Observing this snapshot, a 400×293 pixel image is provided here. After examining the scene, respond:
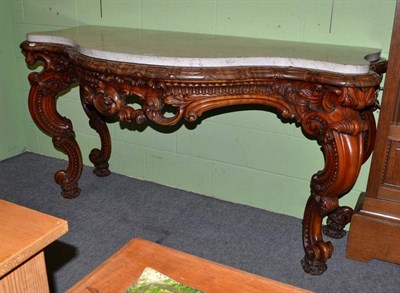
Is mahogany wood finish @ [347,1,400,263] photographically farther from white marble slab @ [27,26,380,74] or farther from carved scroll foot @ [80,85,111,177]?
carved scroll foot @ [80,85,111,177]

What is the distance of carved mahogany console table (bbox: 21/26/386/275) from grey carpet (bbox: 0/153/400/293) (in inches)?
4.8

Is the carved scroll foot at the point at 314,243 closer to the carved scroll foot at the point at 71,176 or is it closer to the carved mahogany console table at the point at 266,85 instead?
the carved mahogany console table at the point at 266,85

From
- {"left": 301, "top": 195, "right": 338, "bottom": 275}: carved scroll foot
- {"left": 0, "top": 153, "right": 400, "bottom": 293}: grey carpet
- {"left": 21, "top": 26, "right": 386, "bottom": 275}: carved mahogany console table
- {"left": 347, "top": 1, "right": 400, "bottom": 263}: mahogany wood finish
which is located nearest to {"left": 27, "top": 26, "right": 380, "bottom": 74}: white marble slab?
{"left": 21, "top": 26, "right": 386, "bottom": 275}: carved mahogany console table

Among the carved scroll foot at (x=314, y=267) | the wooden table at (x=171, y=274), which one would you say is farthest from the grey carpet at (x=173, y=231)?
the wooden table at (x=171, y=274)

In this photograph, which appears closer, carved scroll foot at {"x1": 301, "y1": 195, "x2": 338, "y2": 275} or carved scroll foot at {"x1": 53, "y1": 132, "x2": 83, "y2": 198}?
carved scroll foot at {"x1": 301, "y1": 195, "x2": 338, "y2": 275}

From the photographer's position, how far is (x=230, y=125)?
1839 millimetres

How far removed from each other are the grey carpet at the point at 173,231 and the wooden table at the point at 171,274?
1.93 feet

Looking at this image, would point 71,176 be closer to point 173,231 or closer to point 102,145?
point 102,145

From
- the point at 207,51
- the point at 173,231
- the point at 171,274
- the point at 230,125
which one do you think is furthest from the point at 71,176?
the point at 171,274

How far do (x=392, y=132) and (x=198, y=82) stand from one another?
616 millimetres

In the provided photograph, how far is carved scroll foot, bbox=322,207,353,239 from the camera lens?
1634mm

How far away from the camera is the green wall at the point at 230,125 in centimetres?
153

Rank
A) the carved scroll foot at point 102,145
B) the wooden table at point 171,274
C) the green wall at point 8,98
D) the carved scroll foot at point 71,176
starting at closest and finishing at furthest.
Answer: the wooden table at point 171,274, the carved scroll foot at point 71,176, the carved scroll foot at point 102,145, the green wall at point 8,98

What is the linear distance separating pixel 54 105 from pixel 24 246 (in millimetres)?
1376
